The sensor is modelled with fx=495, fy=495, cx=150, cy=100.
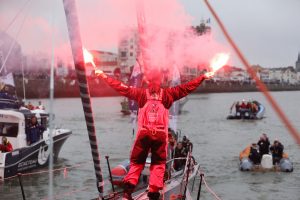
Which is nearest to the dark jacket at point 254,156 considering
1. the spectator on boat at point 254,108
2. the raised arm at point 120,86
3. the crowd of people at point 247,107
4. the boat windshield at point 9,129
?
the boat windshield at point 9,129

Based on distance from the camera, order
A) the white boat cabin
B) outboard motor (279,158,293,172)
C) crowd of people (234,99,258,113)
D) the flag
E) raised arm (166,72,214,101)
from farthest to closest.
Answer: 1. crowd of people (234,99,258,113)
2. the flag
3. outboard motor (279,158,293,172)
4. the white boat cabin
5. raised arm (166,72,214,101)

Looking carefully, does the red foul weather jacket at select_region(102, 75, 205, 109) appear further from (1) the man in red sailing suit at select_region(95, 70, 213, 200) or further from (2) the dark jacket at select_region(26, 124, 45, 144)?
(2) the dark jacket at select_region(26, 124, 45, 144)

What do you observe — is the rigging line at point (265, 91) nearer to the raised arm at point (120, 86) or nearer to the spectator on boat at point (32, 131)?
the raised arm at point (120, 86)

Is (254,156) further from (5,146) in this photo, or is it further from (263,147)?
(5,146)

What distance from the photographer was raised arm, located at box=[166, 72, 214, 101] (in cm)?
810

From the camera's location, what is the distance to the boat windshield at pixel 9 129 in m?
25.0

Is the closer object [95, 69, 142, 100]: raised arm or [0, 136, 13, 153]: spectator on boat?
[95, 69, 142, 100]: raised arm

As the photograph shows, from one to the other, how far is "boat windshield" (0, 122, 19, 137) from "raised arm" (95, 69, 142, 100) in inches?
705

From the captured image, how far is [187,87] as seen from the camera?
8211mm

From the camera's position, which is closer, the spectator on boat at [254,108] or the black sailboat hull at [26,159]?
the black sailboat hull at [26,159]

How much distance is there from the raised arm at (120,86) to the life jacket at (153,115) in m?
0.20

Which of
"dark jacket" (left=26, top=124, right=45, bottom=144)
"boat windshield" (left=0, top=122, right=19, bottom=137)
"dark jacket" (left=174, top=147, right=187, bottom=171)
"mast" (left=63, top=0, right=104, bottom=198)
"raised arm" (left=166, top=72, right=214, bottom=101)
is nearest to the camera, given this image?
"mast" (left=63, top=0, right=104, bottom=198)

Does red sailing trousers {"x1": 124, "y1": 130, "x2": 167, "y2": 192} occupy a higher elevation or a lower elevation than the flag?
lower

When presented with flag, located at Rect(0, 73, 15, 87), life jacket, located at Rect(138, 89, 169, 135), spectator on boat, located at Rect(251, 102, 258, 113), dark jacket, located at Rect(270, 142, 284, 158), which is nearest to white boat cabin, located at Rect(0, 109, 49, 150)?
flag, located at Rect(0, 73, 15, 87)
